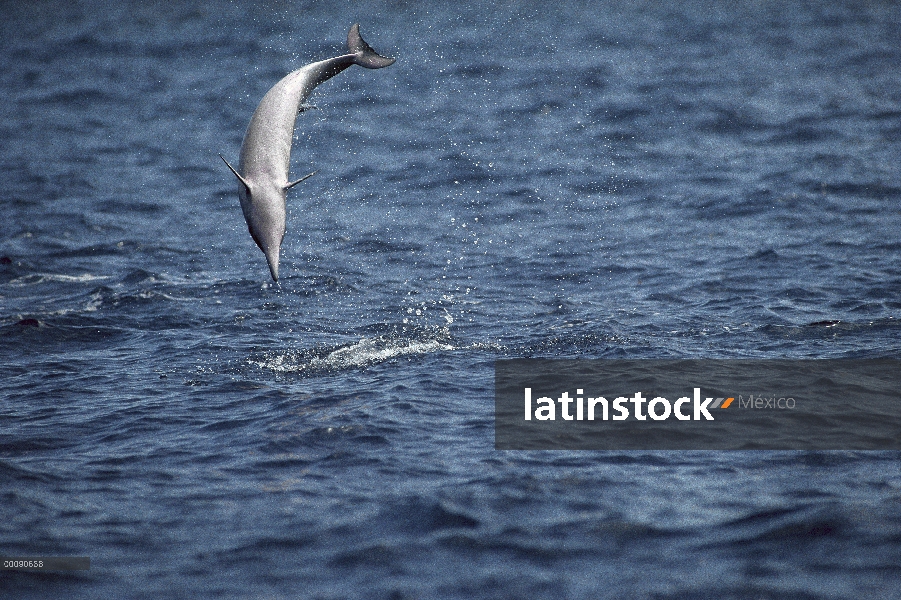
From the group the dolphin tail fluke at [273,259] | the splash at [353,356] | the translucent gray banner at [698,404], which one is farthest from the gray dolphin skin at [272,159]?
the splash at [353,356]

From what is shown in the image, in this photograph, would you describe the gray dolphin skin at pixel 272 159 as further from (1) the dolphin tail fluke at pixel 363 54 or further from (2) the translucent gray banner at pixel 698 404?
(2) the translucent gray banner at pixel 698 404

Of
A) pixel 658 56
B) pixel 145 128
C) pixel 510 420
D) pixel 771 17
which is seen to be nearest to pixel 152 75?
pixel 145 128

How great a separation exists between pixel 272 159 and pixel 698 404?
5216 millimetres

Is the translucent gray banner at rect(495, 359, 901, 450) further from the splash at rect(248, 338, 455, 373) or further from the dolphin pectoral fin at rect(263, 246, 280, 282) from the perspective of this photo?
the dolphin pectoral fin at rect(263, 246, 280, 282)

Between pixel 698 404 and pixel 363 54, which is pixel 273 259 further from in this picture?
pixel 698 404

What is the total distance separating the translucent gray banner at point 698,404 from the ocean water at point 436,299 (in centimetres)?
35

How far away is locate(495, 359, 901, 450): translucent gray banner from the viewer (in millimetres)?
9453

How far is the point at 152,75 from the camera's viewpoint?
33.5 m

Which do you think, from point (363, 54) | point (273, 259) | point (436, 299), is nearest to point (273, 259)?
point (273, 259)

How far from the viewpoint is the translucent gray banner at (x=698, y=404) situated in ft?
31.0

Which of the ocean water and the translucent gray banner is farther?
the translucent gray banner

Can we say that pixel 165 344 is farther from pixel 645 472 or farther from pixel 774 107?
pixel 774 107

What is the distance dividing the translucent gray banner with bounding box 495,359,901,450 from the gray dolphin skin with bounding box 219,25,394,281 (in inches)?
126

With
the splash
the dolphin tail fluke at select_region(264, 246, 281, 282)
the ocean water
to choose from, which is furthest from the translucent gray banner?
the dolphin tail fluke at select_region(264, 246, 281, 282)
